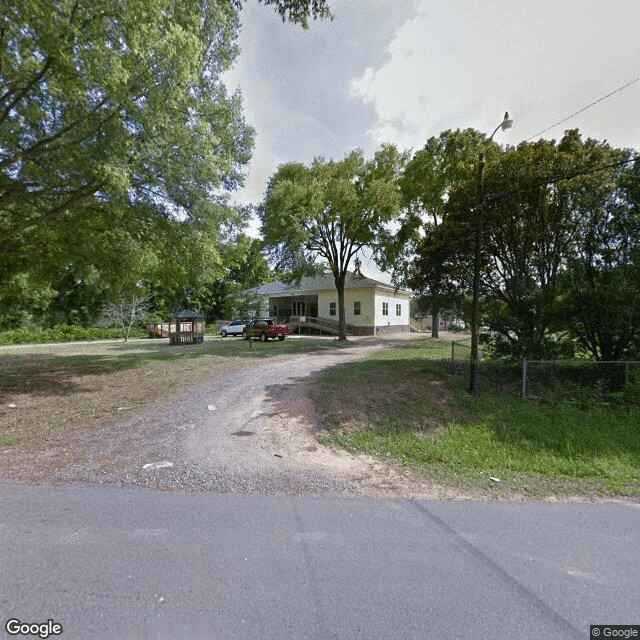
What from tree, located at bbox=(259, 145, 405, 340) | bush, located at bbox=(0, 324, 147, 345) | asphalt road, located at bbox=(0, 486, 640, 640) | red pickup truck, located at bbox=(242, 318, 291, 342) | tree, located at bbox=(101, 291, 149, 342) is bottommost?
asphalt road, located at bbox=(0, 486, 640, 640)

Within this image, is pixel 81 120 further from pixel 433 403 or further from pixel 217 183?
pixel 433 403

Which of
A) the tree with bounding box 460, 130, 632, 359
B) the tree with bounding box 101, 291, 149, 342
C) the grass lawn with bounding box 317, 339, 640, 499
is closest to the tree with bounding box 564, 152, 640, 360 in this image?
the tree with bounding box 460, 130, 632, 359

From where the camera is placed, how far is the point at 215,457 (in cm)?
479

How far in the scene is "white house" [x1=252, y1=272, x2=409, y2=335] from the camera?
1178 inches

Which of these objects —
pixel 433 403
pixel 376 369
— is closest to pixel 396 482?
pixel 433 403

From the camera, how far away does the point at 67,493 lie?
3727 mm

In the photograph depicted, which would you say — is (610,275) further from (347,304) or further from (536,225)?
(347,304)

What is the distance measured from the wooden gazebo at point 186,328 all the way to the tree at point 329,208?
7075 mm

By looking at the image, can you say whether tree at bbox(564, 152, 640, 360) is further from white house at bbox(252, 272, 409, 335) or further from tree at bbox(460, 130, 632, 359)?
white house at bbox(252, 272, 409, 335)

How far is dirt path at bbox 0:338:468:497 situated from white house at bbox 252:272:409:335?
2076 cm

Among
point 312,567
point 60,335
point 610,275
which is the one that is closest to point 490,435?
point 312,567

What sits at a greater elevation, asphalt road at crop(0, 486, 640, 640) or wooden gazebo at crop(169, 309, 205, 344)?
wooden gazebo at crop(169, 309, 205, 344)

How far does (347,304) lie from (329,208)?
1119cm

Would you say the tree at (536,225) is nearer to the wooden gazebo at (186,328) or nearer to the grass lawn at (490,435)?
the grass lawn at (490,435)
